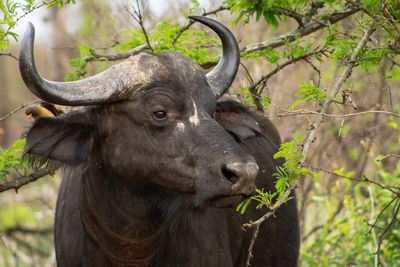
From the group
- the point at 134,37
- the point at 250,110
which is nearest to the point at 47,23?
the point at 134,37

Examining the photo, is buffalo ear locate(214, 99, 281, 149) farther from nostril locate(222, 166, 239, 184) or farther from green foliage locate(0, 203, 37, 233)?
green foliage locate(0, 203, 37, 233)

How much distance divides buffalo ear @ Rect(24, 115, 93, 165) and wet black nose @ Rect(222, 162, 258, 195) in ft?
3.65

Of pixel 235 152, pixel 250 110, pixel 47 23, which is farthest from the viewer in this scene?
pixel 47 23

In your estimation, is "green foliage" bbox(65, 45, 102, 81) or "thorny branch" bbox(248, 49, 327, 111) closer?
"thorny branch" bbox(248, 49, 327, 111)

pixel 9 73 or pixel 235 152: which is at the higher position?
pixel 235 152

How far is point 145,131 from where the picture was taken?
3.80 meters

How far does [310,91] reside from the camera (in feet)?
13.3

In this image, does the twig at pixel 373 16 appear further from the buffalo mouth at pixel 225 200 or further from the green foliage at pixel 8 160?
the green foliage at pixel 8 160

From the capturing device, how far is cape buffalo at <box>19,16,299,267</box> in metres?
3.58

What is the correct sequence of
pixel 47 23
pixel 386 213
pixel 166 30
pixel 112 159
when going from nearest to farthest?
1. pixel 112 159
2. pixel 166 30
3. pixel 386 213
4. pixel 47 23

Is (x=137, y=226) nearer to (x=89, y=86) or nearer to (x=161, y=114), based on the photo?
(x=161, y=114)

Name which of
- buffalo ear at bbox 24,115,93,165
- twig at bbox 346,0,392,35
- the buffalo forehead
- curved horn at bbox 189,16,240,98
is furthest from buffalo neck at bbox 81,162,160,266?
twig at bbox 346,0,392,35

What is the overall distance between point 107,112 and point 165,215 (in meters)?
0.80

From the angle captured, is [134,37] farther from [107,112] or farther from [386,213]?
[386,213]
